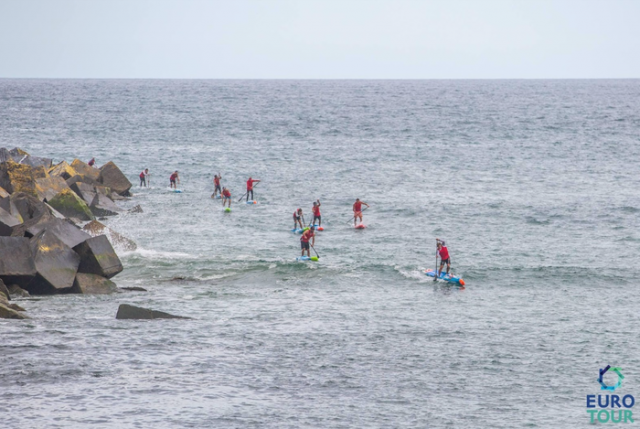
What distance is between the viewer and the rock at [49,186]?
1635 inches

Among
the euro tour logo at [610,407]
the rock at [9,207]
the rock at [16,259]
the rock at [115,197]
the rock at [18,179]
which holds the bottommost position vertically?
the euro tour logo at [610,407]

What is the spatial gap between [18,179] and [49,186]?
2940mm

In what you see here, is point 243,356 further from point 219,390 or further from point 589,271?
point 589,271

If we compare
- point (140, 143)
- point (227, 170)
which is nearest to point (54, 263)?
point (227, 170)

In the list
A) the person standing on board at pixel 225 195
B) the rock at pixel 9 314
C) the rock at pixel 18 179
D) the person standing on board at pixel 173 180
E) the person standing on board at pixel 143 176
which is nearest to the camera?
the rock at pixel 9 314

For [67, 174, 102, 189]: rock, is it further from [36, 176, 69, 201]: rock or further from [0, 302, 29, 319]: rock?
[0, 302, 29, 319]: rock

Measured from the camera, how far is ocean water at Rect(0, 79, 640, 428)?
67.9 ft

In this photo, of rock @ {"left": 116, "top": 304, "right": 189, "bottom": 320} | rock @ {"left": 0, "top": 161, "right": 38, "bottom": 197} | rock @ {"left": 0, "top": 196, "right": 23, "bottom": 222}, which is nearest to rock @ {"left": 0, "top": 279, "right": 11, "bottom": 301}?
rock @ {"left": 116, "top": 304, "right": 189, "bottom": 320}

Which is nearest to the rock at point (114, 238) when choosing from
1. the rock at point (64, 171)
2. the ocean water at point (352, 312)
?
the ocean water at point (352, 312)

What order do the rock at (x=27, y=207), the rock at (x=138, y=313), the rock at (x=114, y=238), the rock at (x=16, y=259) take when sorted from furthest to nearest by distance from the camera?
the rock at (x=114, y=238) → the rock at (x=27, y=207) → the rock at (x=16, y=259) → the rock at (x=138, y=313)

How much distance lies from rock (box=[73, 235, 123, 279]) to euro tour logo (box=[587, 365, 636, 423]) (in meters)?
17.2

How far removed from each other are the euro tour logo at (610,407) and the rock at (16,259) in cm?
1835

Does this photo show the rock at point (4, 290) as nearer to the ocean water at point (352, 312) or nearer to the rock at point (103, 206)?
the ocean water at point (352, 312)

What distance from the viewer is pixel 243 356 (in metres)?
24.0
